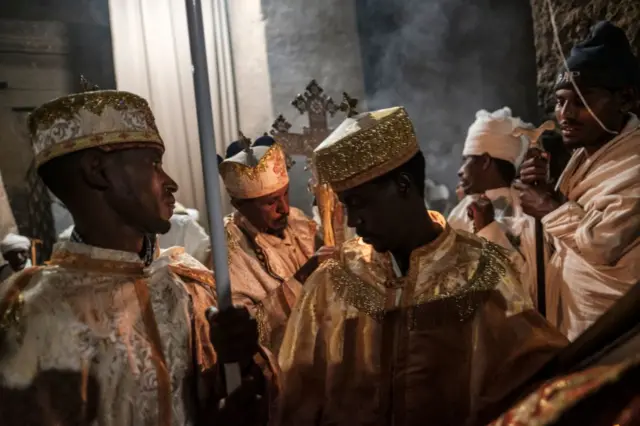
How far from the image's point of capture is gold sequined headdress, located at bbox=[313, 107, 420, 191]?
1886 millimetres

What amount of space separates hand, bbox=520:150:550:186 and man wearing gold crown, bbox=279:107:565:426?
96 centimetres

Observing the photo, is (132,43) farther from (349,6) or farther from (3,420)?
(3,420)

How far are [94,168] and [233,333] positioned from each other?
22.3 inches

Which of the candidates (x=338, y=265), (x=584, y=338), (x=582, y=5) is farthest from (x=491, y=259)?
(x=582, y=5)

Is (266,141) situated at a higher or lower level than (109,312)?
higher

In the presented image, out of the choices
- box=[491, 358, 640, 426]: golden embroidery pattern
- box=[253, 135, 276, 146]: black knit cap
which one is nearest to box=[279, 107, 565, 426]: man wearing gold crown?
box=[491, 358, 640, 426]: golden embroidery pattern

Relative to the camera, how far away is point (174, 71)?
5.52 m

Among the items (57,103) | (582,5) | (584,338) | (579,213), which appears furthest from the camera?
(582,5)

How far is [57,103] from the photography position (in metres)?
1.54

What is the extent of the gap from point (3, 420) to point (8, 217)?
453cm

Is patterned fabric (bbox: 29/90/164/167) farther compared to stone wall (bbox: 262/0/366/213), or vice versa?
stone wall (bbox: 262/0/366/213)

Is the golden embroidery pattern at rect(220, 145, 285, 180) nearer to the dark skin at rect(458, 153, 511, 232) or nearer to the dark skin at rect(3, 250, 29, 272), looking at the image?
the dark skin at rect(458, 153, 511, 232)

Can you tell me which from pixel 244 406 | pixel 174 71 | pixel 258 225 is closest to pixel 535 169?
pixel 258 225

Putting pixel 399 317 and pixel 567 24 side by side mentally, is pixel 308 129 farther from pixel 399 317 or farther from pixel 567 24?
pixel 399 317
